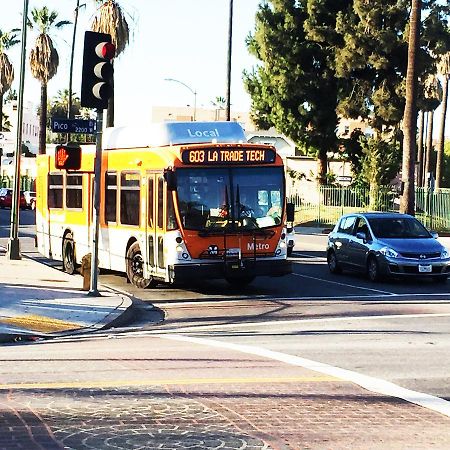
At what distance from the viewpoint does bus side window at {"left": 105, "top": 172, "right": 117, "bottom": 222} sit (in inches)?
856

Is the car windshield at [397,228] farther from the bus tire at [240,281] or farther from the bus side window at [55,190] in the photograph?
the bus side window at [55,190]

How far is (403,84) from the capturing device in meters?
55.5

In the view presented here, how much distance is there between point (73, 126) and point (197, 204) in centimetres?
289

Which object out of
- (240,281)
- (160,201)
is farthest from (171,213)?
(240,281)

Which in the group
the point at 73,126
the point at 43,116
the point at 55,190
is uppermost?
the point at 43,116

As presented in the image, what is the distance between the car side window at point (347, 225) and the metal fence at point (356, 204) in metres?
22.0

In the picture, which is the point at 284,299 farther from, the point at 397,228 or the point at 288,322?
the point at 397,228

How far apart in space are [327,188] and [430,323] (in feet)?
128

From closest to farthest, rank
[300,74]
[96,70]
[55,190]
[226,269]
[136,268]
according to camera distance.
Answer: [96,70] → [226,269] → [136,268] → [55,190] → [300,74]

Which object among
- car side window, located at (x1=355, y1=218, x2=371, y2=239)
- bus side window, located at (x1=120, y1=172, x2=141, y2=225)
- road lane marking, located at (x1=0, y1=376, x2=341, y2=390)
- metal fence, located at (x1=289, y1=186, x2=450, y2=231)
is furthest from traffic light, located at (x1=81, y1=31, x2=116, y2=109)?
metal fence, located at (x1=289, y1=186, x2=450, y2=231)

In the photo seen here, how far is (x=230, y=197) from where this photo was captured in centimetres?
1948

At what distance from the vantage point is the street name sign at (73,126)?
17.8 metres

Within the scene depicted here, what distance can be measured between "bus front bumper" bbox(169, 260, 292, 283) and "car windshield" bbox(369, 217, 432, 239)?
4.46 m

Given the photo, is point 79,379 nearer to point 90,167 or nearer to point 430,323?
point 430,323
